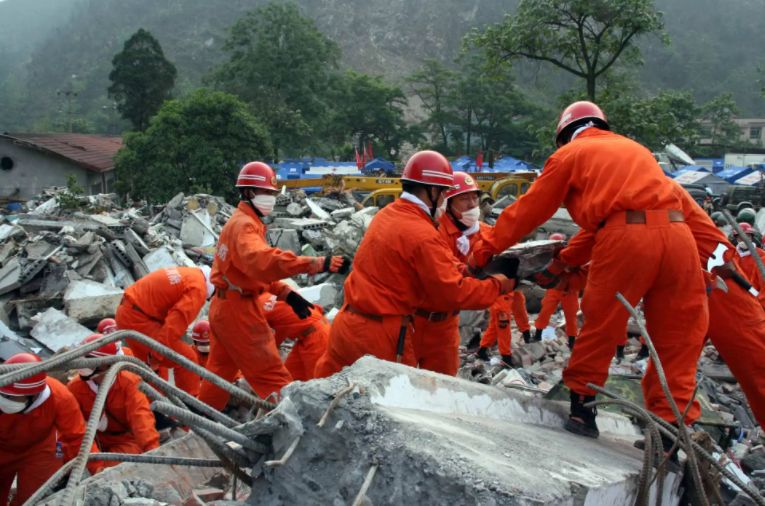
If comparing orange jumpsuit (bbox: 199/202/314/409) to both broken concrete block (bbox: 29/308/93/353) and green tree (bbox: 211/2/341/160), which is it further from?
green tree (bbox: 211/2/341/160)

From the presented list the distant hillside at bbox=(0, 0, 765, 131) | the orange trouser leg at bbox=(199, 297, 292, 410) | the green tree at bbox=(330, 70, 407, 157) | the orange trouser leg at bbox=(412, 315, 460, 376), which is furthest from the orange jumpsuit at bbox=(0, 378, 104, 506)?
the distant hillside at bbox=(0, 0, 765, 131)

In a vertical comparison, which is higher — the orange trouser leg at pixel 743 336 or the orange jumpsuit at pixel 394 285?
the orange jumpsuit at pixel 394 285

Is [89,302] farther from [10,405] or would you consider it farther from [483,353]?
A: [483,353]

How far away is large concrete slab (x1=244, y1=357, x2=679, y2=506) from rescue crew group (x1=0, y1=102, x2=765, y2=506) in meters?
0.76

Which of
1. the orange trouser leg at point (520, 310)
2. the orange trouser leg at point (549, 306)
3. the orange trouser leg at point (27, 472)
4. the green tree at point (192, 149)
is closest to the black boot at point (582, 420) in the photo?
the orange trouser leg at point (27, 472)

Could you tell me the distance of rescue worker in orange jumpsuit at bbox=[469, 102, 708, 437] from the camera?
9.03ft

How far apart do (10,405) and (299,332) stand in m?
2.11

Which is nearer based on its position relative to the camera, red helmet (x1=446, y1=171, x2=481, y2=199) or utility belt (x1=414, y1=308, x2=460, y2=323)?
utility belt (x1=414, y1=308, x2=460, y2=323)

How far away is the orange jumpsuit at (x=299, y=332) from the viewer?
512cm

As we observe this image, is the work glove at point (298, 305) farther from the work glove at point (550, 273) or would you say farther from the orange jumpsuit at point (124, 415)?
the work glove at point (550, 273)

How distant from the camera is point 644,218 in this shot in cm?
276

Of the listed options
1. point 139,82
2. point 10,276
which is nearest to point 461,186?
point 10,276

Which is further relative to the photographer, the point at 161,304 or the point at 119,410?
the point at 161,304

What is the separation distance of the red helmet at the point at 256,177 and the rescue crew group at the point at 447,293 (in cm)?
1
